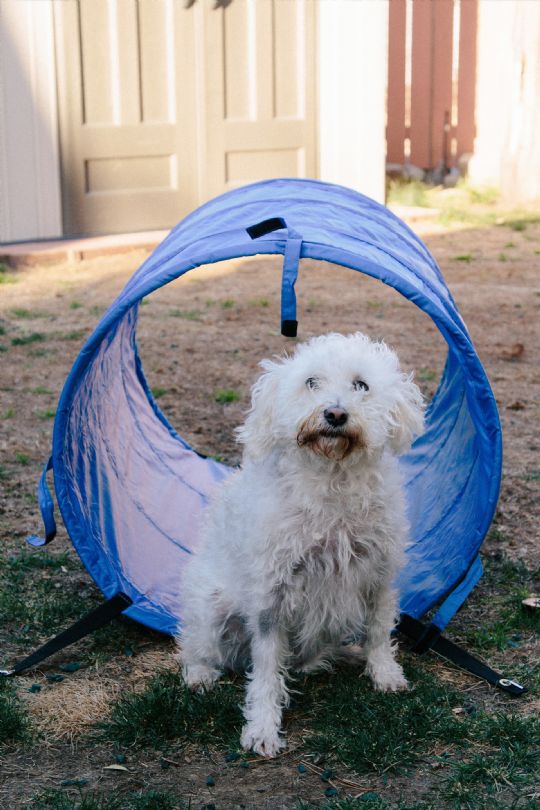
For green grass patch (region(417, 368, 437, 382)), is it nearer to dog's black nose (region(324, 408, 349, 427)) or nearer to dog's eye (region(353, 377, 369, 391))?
dog's eye (region(353, 377, 369, 391))

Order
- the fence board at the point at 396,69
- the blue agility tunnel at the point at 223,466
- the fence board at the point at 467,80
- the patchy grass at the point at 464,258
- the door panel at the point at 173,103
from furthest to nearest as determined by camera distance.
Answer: the fence board at the point at 467,80
the fence board at the point at 396,69
the patchy grass at the point at 464,258
the door panel at the point at 173,103
the blue agility tunnel at the point at 223,466

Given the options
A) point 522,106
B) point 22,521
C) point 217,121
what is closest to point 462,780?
point 22,521

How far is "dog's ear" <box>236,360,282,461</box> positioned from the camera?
329 centimetres

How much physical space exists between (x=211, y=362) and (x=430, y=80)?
7.60 m

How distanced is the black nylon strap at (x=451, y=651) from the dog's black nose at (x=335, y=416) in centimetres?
107

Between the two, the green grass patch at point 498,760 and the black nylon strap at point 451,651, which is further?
the black nylon strap at point 451,651

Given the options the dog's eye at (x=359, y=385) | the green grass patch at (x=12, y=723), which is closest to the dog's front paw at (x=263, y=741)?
the green grass patch at (x=12, y=723)

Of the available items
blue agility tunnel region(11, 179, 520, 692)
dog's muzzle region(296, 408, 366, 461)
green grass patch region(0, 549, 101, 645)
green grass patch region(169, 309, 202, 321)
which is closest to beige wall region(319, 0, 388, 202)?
green grass patch region(169, 309, 202, 321)

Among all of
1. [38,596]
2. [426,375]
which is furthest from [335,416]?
[426,375]

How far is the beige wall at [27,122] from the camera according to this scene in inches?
379

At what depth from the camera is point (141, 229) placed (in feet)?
35.3

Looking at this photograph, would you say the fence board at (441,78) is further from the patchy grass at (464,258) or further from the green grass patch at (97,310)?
the green grass patch at (97,310)

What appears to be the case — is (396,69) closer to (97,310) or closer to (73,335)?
(97,310)

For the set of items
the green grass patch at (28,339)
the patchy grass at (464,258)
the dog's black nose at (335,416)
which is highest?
the dog's black nose at (335,416)
